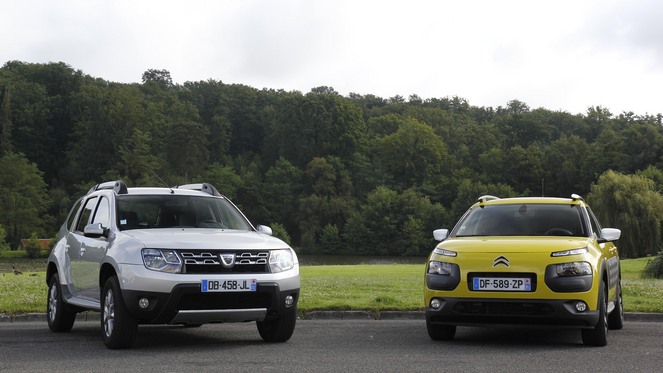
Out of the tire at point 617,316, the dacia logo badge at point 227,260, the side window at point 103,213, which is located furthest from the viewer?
the tire at point 617,316

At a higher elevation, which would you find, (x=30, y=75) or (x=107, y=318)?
(x=30, y=75)

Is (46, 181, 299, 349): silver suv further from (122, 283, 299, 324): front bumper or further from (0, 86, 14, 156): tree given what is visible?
(0, 86, 14, 156): tree

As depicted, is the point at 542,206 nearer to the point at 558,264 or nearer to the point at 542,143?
the point at 558,264

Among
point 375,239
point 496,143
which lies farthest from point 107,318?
point 496,143

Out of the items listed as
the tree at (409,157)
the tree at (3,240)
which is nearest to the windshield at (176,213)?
the tree at (3,240)

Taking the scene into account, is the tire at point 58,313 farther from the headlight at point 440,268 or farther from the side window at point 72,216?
the headlight at point 440,268

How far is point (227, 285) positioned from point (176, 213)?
6.71 ft

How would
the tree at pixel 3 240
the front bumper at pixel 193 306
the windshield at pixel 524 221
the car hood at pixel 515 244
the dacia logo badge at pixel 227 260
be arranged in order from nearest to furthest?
the front bumper at pixel 193 306, the dacia logo badge at pixel 227 260, the car hood at pixel 515 244, the windshield at pixel 524 221, the tree at pixel 3 240

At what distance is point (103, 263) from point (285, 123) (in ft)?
438

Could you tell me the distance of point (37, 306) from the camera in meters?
16.2

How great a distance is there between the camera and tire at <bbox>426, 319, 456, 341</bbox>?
12.1 m

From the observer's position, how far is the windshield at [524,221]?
12.7m

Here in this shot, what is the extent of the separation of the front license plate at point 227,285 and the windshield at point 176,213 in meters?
1.77

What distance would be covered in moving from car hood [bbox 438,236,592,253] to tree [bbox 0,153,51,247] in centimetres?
10963
